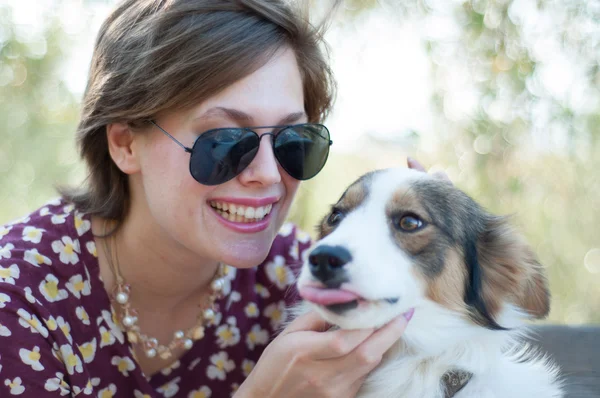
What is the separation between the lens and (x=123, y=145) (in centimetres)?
249

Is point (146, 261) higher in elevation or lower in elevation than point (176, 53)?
lower

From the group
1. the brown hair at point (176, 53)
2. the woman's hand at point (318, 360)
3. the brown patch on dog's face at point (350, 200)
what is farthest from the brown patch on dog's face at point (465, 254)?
the brown hair at point (176, 53)

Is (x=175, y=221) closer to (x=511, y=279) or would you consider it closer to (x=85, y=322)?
(x=85, y=322)

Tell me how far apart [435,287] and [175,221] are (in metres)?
1.03

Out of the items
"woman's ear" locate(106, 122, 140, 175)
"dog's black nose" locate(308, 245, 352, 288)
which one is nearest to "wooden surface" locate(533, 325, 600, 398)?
"dog's black nose" locate(308, 245, 352, 288)

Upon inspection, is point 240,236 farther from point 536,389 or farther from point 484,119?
point 484,119

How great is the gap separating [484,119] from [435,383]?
10.0 ft

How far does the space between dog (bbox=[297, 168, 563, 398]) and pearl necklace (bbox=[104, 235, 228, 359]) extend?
0.78 m

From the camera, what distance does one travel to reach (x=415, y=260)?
2.00 m

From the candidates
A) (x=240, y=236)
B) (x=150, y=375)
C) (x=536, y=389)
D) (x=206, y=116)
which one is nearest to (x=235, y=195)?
(x=240, y=236)

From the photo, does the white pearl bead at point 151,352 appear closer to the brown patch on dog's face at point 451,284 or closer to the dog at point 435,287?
the dog at point 435,287

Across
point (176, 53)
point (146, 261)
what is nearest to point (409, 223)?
point (176, 53)

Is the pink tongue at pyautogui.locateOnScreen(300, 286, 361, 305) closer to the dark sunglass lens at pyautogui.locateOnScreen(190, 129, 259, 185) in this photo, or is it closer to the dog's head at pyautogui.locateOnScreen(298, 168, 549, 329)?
the dog's head at pyautogui.locateOnScreen(298, 168, 549, 329)

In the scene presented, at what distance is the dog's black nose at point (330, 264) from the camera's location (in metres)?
1.70
